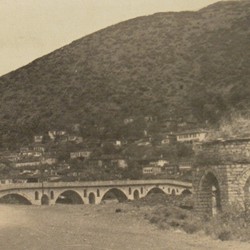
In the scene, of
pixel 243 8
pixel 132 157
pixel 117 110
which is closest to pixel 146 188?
pixel 132 157

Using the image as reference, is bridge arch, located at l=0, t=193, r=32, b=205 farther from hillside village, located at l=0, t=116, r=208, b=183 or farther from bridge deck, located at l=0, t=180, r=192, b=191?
hillside village, located at l=0, t=116, r=208, b=183

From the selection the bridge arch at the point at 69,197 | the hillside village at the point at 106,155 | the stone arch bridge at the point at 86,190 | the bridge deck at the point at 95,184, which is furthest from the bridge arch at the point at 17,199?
the hillside village at the point at 106,155

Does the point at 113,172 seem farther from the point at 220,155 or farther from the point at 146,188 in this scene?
the point at 220,155

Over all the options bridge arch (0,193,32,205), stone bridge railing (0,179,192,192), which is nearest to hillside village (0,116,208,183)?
stone bridge railing (0,179,192,192)

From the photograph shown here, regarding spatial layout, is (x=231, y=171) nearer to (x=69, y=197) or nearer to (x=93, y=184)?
(x=93, y=184)

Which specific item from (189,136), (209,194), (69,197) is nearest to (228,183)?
(209,194)

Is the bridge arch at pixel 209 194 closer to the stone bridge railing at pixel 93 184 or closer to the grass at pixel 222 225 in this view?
the grass at pixel 222 225

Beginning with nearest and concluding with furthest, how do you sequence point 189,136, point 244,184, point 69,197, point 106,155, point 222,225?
point 222,225, point 244,184, point 69,197, point 106,155, point 189,136
